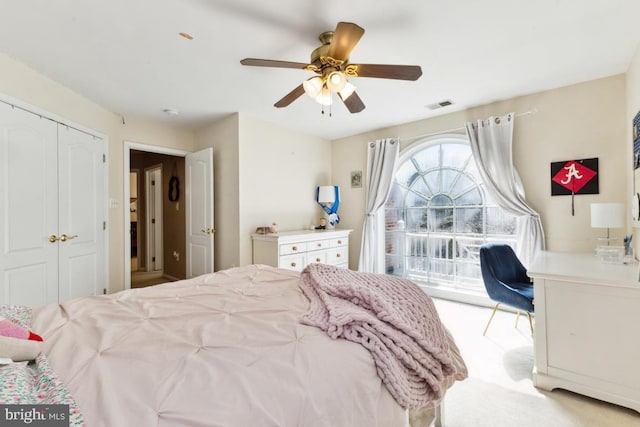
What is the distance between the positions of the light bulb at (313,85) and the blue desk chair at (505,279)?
2.01 metres

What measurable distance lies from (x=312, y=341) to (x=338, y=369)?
13 centimetres

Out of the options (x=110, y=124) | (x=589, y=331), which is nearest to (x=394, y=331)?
(x=589, y=331)

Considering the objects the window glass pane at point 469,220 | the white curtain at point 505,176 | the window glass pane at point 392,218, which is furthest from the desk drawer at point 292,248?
the white curtain at point 505,176

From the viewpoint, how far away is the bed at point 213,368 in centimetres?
67

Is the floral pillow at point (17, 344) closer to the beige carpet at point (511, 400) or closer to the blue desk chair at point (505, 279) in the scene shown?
the beige carpet at point (511, 400)

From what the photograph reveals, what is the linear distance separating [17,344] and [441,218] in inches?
155

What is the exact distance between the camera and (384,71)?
1.87 m

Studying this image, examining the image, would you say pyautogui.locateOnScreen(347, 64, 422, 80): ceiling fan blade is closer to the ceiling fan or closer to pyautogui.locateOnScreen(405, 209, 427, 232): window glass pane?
the ceiling fan

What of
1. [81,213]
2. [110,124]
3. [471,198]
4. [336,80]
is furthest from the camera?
[471,198]

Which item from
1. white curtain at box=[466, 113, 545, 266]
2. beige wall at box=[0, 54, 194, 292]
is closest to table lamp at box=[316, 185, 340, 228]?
white curtain at box=[466, 113, 545, 266]

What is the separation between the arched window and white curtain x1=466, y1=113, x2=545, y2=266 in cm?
23

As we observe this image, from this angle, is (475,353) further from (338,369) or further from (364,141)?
(364,141)

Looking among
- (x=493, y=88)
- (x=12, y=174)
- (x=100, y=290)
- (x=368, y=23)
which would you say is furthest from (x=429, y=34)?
(x=100, y=290)

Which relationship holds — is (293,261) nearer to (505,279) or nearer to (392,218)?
(392,218)
